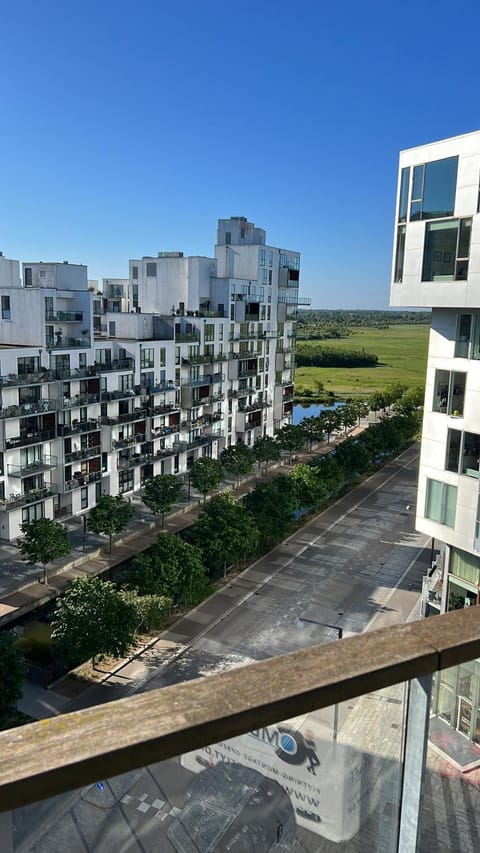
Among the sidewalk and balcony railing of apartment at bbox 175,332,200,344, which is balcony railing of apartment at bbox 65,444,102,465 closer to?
the sidewalk

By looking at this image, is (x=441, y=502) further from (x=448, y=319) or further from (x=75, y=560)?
(x=75, y=560)

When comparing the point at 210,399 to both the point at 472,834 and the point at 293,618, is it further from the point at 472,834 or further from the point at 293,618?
the point at 472,834

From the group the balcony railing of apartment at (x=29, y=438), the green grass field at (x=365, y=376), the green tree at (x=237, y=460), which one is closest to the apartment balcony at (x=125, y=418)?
the balcony railing of apartment at (x=29, y=438)

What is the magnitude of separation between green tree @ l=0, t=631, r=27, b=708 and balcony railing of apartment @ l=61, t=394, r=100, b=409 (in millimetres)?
18819

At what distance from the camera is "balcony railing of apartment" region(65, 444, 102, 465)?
124 ft

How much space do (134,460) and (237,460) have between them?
865 centimetres

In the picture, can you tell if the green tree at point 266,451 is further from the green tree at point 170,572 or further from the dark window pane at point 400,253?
the dark window pane at point 400,253

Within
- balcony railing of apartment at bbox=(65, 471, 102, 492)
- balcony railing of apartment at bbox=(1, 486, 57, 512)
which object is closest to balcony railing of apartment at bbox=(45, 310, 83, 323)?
balcony railing of apartment at bbox=(65, 471, 102, 492)

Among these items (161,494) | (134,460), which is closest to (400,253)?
(161,494)

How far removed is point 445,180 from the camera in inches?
656

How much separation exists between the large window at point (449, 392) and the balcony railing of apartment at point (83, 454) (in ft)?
81.5

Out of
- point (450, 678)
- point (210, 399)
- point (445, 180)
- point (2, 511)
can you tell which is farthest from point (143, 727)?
point (210, 399)

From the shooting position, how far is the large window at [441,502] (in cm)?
1791

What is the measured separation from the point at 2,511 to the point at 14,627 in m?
7.91
